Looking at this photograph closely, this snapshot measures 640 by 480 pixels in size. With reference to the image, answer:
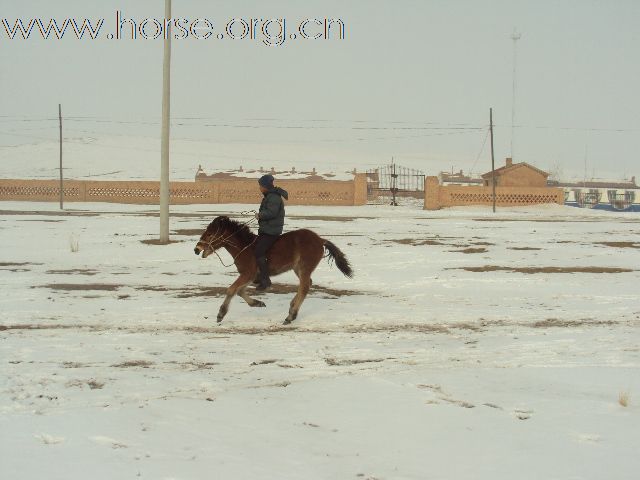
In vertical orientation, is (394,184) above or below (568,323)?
above

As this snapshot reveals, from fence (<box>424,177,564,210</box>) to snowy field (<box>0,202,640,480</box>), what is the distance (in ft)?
133

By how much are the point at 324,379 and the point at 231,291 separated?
10.1 feet

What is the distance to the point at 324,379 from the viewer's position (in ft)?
19.5

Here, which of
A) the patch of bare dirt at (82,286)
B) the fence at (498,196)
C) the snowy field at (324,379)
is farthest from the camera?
the fence at (498,196)

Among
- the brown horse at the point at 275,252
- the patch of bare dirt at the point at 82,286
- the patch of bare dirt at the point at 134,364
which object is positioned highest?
the brown horse at the point at 275,252

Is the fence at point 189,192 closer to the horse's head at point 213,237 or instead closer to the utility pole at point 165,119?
the utility pole at point 165,119

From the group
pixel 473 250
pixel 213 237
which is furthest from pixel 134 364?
pixel 473 250

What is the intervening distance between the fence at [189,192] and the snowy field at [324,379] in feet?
135

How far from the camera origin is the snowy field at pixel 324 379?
13.5ft

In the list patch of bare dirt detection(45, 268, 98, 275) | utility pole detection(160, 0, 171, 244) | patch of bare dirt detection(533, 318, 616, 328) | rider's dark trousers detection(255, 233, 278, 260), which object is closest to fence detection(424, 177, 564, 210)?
utility pole detection(160, 0, 171, 244)

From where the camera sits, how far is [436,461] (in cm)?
414

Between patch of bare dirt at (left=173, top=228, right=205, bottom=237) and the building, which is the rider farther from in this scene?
the building

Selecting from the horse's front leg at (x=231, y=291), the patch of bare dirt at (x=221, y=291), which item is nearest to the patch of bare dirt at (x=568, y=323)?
the patch of bare dirt at (x=221, y=291)

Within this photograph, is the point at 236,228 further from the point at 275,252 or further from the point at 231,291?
the point at 231,291
